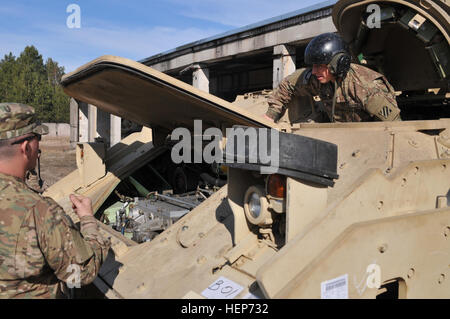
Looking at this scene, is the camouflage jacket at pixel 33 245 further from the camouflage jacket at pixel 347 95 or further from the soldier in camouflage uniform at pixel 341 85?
the camouflage jacket at pixel 347 95

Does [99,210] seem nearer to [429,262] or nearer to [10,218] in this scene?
[10,218]

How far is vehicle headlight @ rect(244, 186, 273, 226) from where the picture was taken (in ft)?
7.27

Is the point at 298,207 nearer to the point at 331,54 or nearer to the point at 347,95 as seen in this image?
the point at 331,54

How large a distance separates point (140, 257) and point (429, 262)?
1.79 m

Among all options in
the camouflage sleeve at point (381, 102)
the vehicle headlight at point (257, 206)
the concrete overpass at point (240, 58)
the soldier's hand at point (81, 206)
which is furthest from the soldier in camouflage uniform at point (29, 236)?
the concrete overpass at point (240, 58)

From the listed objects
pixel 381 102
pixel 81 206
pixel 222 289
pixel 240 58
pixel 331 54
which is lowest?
pixel 222 289

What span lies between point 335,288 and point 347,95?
6.96 feet

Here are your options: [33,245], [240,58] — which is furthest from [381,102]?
[240,58]

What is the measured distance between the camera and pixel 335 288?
6.38ft

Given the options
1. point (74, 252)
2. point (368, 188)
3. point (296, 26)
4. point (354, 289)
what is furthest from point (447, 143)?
point (296, 26)

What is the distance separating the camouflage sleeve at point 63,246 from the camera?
1970 mm

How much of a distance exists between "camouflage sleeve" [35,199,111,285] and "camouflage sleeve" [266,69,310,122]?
2583 mm

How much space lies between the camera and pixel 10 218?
195cm

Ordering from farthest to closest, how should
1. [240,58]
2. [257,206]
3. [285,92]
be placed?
1. [240,58]
2. [285,92]
3. [257,206]
